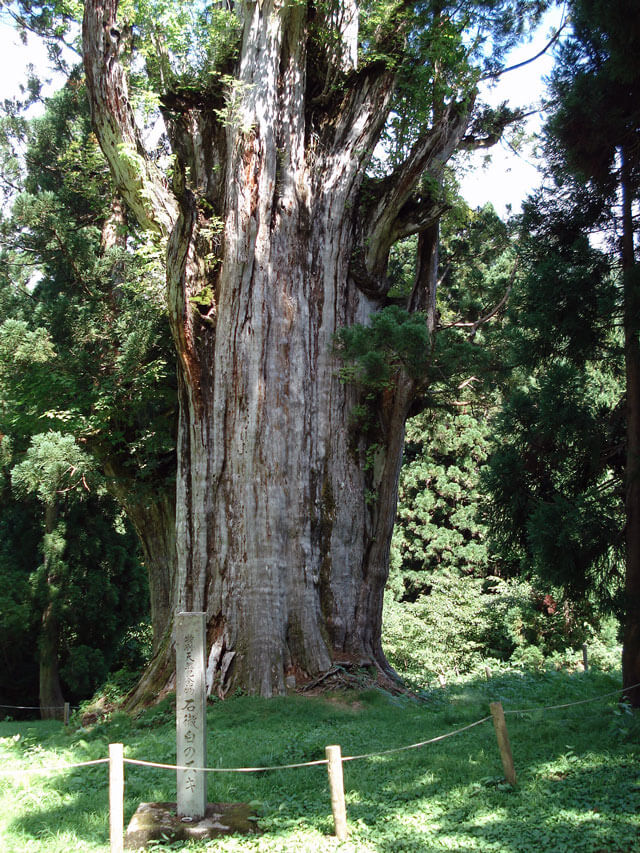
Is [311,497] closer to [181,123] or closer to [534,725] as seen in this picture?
[534,725]

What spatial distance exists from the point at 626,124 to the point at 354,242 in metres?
4.05

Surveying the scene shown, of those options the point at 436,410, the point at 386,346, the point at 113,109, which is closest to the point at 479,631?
the point at 436,410

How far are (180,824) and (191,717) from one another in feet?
2.03

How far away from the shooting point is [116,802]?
13.9ft

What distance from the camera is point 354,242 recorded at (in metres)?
10.8

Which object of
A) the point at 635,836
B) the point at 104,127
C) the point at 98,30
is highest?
the point at 98,30

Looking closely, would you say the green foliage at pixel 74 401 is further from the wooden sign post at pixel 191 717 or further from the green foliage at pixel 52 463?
the wooden sign post at pixel 191 717

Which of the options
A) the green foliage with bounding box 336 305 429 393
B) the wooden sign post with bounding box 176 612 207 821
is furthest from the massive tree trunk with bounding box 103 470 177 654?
the wooden sign post with bounding box 176 612 207 821

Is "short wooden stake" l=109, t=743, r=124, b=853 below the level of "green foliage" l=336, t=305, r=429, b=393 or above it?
below

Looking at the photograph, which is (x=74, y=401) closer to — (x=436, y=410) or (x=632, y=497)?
(x=436, y=410)

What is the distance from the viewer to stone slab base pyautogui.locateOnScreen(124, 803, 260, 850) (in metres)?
4.55

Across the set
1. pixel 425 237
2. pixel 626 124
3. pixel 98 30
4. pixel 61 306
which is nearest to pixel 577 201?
pixel 626 124

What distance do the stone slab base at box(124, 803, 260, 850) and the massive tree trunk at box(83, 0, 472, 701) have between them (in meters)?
3.26

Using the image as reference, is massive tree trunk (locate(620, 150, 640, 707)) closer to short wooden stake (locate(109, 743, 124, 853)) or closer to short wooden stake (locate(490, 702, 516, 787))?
short wooden stake (locate(490, 702, 516, 787))
